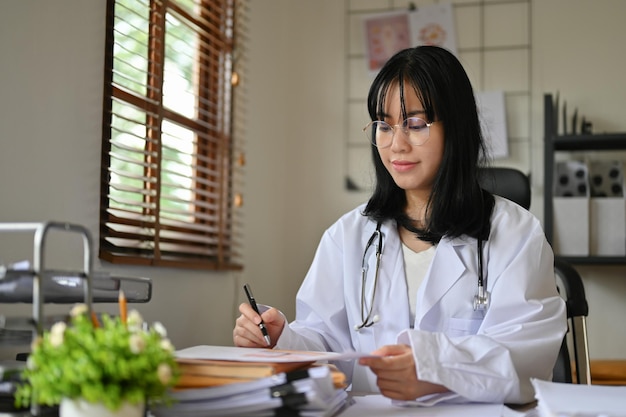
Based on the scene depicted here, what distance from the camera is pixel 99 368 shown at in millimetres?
746

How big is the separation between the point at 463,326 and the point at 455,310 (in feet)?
0.12

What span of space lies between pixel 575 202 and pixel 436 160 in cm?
152

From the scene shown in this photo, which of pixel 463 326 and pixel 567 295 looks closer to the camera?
pixel 463 326

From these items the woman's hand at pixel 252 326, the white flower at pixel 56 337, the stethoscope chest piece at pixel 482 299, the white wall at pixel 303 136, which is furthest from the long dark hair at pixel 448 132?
the white flower at pixel 56 337

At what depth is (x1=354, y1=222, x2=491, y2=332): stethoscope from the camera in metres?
1.45

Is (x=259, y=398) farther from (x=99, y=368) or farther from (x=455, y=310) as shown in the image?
(x=455, y=310)

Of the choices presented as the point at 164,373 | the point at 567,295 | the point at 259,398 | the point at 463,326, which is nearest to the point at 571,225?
the point at 567,295

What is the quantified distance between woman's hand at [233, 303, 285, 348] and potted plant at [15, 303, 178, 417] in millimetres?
632

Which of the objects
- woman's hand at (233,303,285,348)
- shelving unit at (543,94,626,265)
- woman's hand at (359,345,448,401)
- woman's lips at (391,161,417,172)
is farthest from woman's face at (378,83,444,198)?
shelving unit at (543,94,626,265)

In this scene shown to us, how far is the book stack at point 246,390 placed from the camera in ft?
2.97

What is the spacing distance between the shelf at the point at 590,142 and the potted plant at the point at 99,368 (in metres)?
2.44

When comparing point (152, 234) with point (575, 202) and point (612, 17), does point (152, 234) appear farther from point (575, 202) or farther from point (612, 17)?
point (612, 17)

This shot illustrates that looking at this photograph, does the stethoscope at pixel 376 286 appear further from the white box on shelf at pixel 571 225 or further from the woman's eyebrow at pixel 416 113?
the white box on shelf at pixel 571 225

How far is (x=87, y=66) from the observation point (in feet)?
5.90
